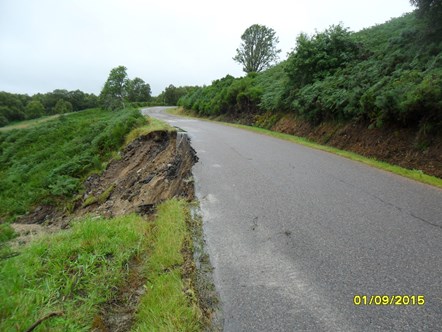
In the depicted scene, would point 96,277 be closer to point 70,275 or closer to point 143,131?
point 70,275

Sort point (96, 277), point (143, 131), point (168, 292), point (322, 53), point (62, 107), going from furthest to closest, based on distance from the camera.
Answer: point (62, 107)
point (322, 53)
point (143, 131)
point (96, 277)
point (168, 292)

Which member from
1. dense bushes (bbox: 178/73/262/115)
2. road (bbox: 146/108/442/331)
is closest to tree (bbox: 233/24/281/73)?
dense bushes (bbox: 178/73/262/115)

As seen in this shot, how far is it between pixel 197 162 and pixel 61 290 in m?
5.50

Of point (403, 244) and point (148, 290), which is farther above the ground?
point (403, 244)

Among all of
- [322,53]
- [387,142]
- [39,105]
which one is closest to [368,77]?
[387,142]

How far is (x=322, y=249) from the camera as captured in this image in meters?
3.49

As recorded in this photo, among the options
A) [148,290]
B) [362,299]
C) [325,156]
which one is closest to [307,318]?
[362,299]

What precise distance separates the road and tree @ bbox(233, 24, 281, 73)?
38826 mm

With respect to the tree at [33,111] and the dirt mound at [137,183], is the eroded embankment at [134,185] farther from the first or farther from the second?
the tree at [33,111]

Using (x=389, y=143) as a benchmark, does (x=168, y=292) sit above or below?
below

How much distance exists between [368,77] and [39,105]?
81684 mm

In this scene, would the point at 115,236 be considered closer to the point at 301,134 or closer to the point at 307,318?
Result: the point at 307,318

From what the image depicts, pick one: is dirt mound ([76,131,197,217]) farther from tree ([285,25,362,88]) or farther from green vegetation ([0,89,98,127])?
green vegetation ([0,89,98,127])

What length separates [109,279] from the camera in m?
3.11
